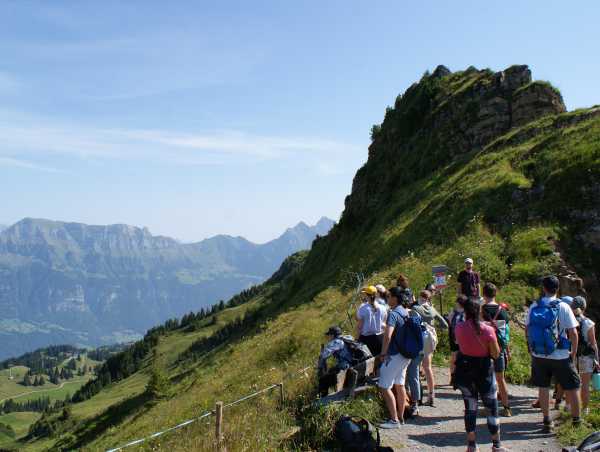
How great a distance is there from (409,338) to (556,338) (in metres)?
3.04

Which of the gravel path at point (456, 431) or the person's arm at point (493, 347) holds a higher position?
the person's arm at point (493, 347)

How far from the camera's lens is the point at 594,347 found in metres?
11.4

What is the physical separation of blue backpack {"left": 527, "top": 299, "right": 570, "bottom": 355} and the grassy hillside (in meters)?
3.89

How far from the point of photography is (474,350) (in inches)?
367

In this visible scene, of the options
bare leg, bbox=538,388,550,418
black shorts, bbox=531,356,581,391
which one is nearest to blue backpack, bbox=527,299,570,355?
black shorts, bbox=531,356,581,391

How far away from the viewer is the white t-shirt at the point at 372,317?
42.4 feet

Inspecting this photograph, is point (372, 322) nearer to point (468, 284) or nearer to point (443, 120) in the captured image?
point (468, 284)

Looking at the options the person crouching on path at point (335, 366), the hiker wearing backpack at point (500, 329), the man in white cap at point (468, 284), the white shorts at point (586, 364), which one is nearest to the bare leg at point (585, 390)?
the white shorts at point (586, 364)

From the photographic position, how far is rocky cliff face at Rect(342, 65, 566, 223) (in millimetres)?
43562

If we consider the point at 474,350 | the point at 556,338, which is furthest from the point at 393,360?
the point at 556,338

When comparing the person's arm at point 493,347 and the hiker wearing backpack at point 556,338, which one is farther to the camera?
the hiker wearing backpack at point 556,338

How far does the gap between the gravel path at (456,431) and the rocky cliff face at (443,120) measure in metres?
35.6

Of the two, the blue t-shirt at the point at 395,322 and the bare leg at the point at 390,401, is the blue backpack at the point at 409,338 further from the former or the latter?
the bare leg at the point at 390,401

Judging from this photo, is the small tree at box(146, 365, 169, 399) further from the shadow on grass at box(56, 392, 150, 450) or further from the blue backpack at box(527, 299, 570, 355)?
the blue backpack at box(527, 299, 570, 355)
